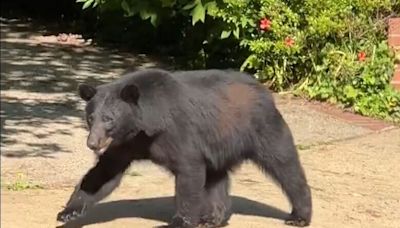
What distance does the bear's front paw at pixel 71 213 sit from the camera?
5277mm

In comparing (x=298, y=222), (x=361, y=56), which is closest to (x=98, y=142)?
(x=298, y=222)

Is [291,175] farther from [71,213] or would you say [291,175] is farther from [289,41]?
[289,41]

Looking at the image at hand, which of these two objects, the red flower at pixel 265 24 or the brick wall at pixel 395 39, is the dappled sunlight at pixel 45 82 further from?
the brick wall at pixel 395 39

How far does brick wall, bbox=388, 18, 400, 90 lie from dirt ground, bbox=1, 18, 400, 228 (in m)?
0.92

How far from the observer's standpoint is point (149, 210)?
6023 millimetres

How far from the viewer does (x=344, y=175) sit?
7230 mm

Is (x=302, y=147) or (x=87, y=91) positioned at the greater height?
(x=87, y=91)

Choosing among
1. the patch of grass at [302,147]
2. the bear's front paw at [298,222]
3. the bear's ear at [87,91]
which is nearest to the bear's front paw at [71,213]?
the bear's ear at [87,91]

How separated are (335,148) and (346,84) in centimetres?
196

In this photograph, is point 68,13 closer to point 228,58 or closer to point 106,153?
point 228,58

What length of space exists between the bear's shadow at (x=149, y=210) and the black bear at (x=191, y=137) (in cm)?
30

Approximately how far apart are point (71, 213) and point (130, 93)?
2.94 feet

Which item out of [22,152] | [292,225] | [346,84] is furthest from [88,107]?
[346,84]

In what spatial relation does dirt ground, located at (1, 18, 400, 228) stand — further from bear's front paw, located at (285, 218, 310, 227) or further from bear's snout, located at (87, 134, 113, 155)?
bear's snout, located at (87, 134, 113, 155)
